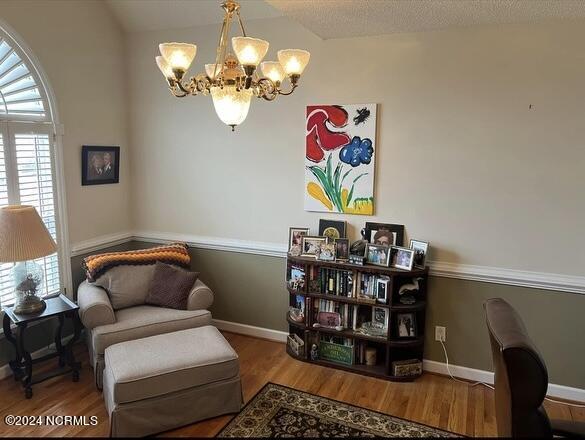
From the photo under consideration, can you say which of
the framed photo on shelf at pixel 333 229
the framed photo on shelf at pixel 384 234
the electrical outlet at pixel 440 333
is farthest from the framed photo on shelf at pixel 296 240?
the electrical outlet at pixel 440 333

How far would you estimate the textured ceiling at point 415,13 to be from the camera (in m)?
2.55

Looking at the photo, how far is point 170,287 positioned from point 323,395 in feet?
4.72

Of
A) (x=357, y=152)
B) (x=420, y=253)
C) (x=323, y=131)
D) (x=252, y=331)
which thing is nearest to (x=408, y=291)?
(x=420, y=253)

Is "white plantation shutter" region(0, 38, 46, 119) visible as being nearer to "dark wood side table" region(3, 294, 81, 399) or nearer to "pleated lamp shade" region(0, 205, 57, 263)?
"pleated lamp shade" region(0, 205, 57, 263)

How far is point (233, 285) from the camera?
4062 millimetres

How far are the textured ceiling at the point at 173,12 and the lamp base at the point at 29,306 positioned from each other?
98.9 inches

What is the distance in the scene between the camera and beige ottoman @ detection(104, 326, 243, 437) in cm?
253

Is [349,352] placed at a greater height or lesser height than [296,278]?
lesser

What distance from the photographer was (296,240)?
3633 mm

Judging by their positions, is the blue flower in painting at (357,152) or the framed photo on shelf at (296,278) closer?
the blue flower in painting at (357,152)

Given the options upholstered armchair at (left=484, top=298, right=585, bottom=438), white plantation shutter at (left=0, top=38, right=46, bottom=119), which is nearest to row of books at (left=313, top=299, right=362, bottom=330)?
upholstered armchair at (left=484, top=298, right=585, bottom=438)

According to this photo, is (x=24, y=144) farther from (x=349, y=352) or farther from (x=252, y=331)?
(x=349, y=352)

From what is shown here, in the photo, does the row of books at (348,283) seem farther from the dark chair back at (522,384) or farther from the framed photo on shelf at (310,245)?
the dark chair back at (522,384)

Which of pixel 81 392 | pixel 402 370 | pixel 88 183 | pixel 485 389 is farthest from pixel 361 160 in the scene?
pixel 81 392
